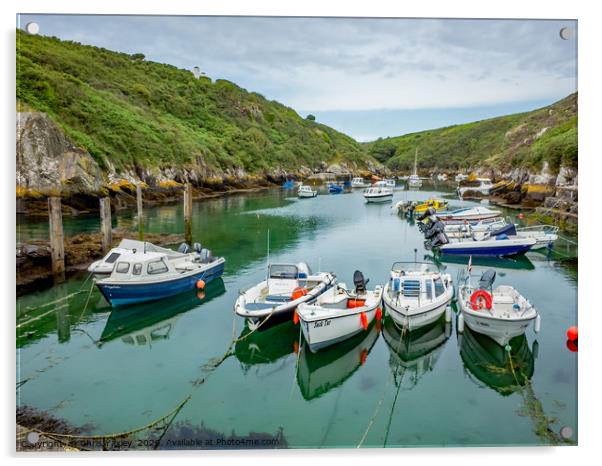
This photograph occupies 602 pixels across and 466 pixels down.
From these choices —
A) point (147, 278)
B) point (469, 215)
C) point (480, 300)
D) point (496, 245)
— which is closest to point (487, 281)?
point (480, 300)

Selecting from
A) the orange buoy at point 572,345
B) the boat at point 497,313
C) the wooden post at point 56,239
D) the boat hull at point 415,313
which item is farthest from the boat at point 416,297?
the wooden post at point 56,239

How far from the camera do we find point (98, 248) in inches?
754

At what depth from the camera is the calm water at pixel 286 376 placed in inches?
299

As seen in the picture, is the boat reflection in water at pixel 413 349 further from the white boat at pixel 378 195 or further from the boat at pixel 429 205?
the white boat at pixel 378 195

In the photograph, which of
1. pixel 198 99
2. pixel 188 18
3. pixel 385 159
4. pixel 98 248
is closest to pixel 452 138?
pixel 385 159

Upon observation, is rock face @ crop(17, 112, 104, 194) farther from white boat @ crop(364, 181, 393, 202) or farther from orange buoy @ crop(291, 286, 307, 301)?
white boat @ crop(364, 181, 393, 202)

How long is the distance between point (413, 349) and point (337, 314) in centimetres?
217

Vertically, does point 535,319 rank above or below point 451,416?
above

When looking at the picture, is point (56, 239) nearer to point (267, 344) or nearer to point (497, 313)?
point (267, 344)

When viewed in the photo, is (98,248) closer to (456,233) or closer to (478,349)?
(478,349)

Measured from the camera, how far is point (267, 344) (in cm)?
1125

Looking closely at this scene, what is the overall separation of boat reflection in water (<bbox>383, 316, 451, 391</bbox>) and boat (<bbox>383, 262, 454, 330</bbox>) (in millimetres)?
281

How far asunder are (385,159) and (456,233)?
345ft

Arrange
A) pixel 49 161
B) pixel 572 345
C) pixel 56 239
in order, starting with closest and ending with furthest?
1. pixel 572 345
2. pixel 56 239
3. pixel 49 161
